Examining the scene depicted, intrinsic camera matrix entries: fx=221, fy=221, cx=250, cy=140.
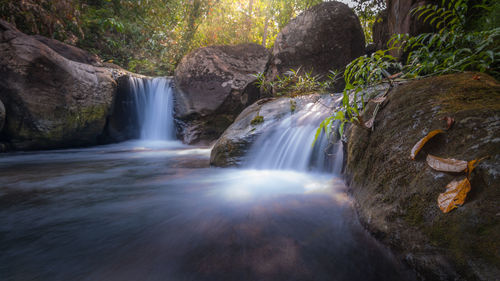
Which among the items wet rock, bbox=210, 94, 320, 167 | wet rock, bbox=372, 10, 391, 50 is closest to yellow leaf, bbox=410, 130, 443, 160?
wet rock, bbox=210, 94, 320, 167

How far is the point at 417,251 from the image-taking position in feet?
2.89

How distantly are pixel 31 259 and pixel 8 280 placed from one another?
17cm

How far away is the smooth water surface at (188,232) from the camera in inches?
39.2

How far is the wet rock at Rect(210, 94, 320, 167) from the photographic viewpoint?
3.30 metres

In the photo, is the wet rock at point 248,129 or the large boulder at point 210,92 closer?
the wet rock at point 248,129

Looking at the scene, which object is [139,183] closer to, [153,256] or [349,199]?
[153,256]

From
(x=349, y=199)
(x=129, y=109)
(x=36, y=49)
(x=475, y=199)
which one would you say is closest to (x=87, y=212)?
(x=349, y=199)

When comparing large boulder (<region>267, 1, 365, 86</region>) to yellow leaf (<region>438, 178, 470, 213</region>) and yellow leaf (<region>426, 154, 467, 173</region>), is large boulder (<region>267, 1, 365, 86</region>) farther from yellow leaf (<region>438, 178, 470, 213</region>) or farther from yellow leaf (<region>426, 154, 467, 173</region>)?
yellow leaf (<region>438, 178, 470, 213</region>)

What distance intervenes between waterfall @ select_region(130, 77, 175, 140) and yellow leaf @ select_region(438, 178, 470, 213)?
24.6 feet

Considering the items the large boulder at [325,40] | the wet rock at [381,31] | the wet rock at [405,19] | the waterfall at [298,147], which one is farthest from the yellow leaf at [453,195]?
the wet rock at [381,31]

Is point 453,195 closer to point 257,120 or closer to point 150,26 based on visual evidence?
point 257,120

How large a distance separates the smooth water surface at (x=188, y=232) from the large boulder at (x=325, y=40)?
169 inches

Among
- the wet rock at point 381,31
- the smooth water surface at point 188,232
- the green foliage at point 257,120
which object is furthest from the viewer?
the wet rock at point 381,31

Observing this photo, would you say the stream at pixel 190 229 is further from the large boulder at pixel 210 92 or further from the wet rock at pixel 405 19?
the large boulder at pixel 210 92
